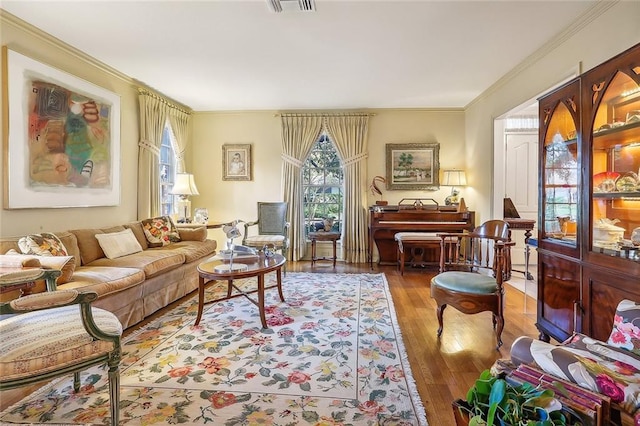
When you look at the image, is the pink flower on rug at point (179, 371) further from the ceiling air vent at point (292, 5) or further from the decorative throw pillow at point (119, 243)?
the ceiling air vent at point (292, 5)

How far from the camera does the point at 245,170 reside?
230 inches

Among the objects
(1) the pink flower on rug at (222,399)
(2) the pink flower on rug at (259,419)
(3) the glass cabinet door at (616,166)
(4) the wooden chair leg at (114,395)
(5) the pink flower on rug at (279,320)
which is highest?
(3) the glass cabinet door at (616,166)

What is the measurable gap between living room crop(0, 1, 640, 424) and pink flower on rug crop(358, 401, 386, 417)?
2945 mm

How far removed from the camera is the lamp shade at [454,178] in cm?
524

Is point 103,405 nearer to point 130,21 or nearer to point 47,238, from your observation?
point 47,238

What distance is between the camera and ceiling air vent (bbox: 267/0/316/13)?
247 centimetres

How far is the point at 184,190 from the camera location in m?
4.78

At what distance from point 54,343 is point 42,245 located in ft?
5.04

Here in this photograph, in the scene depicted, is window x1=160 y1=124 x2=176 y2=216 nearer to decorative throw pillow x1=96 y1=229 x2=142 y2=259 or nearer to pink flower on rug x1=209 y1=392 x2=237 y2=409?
decorative throw pillow x1=96 y1=229 x2=142 y2=259

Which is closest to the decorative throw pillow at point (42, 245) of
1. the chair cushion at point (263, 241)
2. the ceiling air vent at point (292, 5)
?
→ the chair cushion at point (263, 241)

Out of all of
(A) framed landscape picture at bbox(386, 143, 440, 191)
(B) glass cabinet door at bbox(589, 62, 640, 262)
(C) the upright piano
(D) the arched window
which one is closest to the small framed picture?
(D) the arched window

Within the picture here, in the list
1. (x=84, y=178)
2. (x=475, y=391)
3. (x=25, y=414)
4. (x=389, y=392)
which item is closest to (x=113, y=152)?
(x=84, y=178)

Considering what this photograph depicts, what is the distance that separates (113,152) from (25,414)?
2.98 meters

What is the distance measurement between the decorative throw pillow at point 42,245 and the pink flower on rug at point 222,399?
1.86 m
